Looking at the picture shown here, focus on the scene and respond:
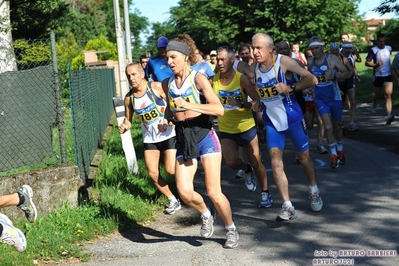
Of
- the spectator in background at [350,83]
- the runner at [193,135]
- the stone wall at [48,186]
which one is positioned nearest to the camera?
the runner at [193,135]

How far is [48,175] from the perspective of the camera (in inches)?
331

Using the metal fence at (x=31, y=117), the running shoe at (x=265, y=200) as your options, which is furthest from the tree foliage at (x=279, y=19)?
the running shoe at (x=265, y=200)

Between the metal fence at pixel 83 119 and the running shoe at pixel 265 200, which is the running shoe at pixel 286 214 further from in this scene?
the metal fence at pixel 83 119

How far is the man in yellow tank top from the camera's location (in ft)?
27.0

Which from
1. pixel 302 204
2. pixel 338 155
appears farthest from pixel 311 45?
pixel 302 204

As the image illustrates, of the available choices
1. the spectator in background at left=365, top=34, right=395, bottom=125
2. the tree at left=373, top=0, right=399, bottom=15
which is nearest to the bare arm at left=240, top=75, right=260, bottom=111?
the spectator in background at left=365, top=34, right=395, bottom=125

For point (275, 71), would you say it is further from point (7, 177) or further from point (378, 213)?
point (7, 177)

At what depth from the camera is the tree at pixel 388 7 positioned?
21469 mm

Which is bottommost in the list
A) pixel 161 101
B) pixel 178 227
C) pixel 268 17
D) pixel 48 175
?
pixel 178 227

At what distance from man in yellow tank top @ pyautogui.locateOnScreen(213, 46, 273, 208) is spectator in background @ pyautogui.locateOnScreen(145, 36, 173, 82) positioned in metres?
1.57

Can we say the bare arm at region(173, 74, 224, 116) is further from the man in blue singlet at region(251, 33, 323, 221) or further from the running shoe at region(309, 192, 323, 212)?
the running shoe at region(309, 192, 323, 212)

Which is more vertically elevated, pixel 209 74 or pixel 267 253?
pixel 209 74

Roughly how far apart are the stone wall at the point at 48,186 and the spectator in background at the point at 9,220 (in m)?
0.63

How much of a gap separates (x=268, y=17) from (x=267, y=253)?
3603 centimetres
